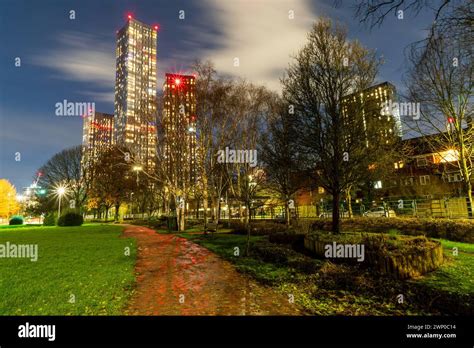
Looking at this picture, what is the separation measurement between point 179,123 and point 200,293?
20190 mm

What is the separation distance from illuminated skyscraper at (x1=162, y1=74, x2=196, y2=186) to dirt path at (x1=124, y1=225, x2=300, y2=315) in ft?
52.7

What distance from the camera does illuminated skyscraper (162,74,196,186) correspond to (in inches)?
946

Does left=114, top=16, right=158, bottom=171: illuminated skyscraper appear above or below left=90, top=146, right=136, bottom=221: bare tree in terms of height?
above

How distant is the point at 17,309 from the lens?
17.8ft

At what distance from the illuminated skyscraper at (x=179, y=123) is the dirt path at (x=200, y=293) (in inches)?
632

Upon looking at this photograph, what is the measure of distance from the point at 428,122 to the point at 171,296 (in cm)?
2057

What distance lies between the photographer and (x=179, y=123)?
24391mm


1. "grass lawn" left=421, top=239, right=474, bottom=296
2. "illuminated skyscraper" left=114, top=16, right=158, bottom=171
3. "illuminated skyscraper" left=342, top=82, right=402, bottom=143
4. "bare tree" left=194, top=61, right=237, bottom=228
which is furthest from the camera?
"illuminated skyscraper" left=114, top=16, right=158, bottom=171

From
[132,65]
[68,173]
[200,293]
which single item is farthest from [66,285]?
[132,65]

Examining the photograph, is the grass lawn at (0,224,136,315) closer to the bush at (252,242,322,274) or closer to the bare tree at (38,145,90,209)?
the bush at (252,242,322,274)

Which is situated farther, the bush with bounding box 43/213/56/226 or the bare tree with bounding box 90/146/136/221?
the bare tree with bounding box 90/146/136/221

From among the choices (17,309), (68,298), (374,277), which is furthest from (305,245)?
(17,309)

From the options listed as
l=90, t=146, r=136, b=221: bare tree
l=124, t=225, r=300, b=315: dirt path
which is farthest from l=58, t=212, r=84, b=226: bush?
l=124, t=225, r=300, b=315: dirt path

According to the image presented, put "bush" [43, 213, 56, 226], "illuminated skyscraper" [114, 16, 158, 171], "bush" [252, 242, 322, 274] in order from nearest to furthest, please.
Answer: "bush" [252, 242, 322, 274], "bush" [43, 213, 56, 226], "illuminated skyscraper" [114, 16, 158, 171]
